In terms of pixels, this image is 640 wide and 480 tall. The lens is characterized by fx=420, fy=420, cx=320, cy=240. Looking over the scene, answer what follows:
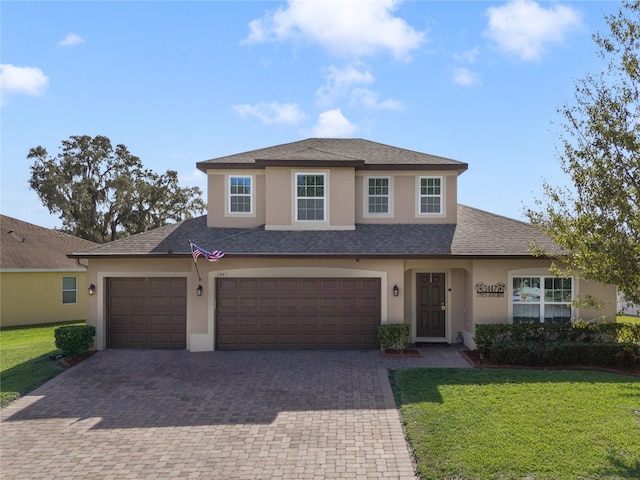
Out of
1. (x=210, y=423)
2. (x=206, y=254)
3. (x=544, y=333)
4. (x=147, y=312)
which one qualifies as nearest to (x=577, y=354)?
(x=544, y=333)

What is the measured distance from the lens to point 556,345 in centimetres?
1115

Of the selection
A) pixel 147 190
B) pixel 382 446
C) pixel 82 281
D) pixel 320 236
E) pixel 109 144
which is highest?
pixel 109 144

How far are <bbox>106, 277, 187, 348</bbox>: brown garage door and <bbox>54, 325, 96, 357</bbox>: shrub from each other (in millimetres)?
1140

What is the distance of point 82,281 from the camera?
22.1 m

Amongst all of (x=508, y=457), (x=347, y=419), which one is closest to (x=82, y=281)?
(x=347, y=419)

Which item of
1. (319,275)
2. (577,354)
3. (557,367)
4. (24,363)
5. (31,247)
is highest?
(31,247)

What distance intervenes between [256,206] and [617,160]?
10.7m

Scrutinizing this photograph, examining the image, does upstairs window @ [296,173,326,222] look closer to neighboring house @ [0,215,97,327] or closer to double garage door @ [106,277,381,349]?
double garage door @ [106,277,381,349]

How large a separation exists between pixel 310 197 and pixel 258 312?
14.0ft

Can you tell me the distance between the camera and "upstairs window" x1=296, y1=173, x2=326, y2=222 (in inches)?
570

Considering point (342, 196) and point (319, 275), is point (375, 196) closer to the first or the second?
point (342, 196)

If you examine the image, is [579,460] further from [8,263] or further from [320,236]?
[8,263]

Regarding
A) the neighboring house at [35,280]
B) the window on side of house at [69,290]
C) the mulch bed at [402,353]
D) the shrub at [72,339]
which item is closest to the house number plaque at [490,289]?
the mulch bed at [402,353]

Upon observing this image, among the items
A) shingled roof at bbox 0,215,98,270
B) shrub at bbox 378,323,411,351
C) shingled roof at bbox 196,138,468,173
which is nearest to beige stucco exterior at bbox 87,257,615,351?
shrub at bbox 378,323,411,351
